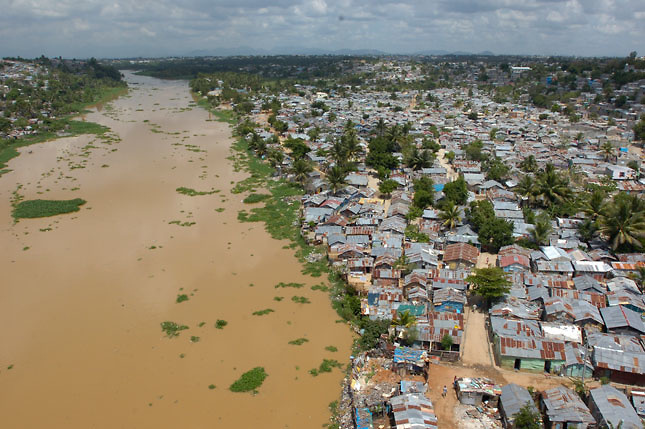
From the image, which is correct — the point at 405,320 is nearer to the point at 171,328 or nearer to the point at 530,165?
the point at 171,328

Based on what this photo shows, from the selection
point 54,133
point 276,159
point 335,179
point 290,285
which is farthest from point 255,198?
point 54,133

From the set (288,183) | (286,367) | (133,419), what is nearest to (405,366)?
(286,367)

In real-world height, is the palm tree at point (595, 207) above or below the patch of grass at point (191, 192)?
above

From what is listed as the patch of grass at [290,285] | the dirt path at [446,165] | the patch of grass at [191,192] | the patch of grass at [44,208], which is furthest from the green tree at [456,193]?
the patch of grass at [44,208]

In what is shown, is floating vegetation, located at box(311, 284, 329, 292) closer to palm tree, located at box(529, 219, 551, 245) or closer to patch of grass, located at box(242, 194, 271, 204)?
palm tree, located at box(529, 219, 551, 245)

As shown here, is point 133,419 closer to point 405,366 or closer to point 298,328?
point 298,328

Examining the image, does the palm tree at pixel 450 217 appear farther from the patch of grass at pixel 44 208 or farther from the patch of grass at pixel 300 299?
the patch of grass at pixel 44 208
